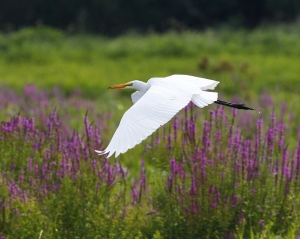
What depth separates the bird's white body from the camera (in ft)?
10.6

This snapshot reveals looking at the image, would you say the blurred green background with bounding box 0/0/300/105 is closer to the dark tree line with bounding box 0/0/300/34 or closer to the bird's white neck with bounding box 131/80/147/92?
the dark tree line with bounding box 0/0/300/34

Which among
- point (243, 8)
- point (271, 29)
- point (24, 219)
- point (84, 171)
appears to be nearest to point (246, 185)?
point (84, 171)

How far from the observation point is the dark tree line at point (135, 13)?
23391mm

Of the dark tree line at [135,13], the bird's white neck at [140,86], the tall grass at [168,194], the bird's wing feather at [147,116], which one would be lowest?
the tall grass at [168,194]

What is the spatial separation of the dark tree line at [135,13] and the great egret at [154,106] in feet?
61.4

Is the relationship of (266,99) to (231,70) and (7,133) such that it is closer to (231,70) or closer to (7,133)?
(231,70)

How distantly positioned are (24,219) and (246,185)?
1.22 meters

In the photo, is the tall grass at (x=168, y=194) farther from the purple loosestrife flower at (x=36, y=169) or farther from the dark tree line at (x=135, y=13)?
the dark tree line at (x=135, y=13)

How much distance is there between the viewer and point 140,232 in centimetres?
Answer: 392

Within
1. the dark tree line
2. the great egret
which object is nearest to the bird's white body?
the great egret

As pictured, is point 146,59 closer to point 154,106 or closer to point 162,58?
point 162,58

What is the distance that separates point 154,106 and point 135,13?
20446 mm

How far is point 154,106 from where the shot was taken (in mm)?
3590

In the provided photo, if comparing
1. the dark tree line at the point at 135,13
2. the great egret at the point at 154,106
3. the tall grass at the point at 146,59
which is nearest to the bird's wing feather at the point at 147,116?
the great egret at the point at 154,106
